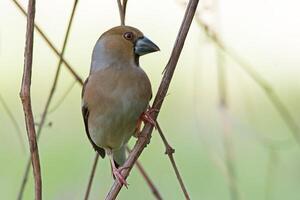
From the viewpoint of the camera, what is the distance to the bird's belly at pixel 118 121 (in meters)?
2.58

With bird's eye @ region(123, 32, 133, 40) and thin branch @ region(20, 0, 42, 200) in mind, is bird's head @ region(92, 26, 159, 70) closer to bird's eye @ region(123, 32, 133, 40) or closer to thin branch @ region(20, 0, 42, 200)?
bird's eye @ region(123, 32, 133, 40)

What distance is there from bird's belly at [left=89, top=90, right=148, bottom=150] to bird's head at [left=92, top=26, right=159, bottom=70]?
11cm

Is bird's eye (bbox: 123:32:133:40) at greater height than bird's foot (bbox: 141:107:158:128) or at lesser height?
greater

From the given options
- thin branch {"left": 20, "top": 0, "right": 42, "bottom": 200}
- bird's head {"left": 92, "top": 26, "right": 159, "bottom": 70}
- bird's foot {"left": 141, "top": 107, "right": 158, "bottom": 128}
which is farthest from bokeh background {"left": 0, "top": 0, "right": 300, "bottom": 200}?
thin branch {"left": 20, "top": 0, "right": 42, "bottom": 200}

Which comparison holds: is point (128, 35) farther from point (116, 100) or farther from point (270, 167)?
point (270, 167)

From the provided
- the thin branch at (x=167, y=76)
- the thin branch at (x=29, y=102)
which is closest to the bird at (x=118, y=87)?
the thin branch at (x=167, y=76)

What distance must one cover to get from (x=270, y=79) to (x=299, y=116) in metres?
0.48

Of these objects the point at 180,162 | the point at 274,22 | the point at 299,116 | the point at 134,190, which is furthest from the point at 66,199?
the point at 274,22

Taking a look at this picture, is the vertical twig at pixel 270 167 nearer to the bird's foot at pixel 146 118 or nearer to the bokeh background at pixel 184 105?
the bokeh background at pixel 184 105

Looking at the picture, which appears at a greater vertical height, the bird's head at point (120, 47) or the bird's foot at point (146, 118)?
the bird's head at point (120, 47)

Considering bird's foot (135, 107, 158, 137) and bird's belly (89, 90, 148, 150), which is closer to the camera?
bird's foot (135, 107, 158, 137)

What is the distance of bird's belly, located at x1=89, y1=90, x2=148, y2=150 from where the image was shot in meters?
2.58

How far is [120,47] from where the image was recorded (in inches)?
104

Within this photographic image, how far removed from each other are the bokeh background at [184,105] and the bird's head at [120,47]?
0.56 m
